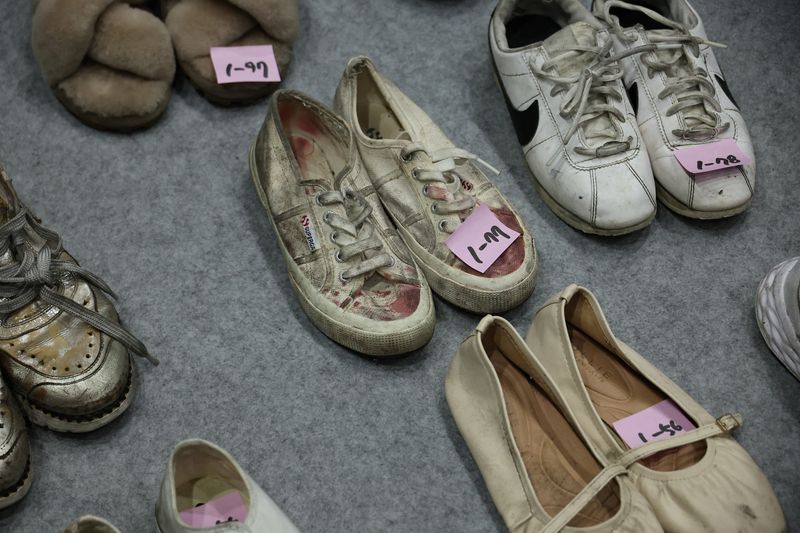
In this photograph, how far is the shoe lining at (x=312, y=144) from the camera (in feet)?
4.00

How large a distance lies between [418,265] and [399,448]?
26 cm

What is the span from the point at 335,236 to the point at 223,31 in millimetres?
461

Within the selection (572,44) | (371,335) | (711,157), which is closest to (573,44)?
(572,44)

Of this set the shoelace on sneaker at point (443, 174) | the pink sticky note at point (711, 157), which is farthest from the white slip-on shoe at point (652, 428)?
the pink sticky note at point (711, 157)

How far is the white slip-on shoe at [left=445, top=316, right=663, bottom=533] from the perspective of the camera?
0.93 m

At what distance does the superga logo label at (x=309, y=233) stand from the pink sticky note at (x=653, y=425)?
0.46m

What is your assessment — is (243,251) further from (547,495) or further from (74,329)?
(547,495)

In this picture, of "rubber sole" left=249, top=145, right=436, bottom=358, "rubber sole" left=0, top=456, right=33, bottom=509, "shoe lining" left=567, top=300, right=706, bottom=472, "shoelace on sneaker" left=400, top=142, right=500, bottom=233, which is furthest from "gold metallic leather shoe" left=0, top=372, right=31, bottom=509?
"shoe lining" left=567, top=300, right=706, bottom=472

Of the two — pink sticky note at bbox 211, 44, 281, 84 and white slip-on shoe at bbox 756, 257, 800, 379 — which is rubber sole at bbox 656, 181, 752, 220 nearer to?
white slip-on shoe at bbox 756, 257, 800, 379

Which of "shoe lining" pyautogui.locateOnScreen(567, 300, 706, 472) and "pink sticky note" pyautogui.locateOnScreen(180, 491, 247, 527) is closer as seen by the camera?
"pink sticky note" pyautogui.locateOnScreen(180, 491, 247, 527)

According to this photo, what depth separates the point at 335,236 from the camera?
3.70ft

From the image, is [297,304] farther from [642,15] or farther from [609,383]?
[642,15]

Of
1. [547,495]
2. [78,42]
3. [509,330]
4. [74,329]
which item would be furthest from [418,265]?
[78,42]

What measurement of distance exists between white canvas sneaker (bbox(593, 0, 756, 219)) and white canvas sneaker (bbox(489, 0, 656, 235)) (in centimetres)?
3
